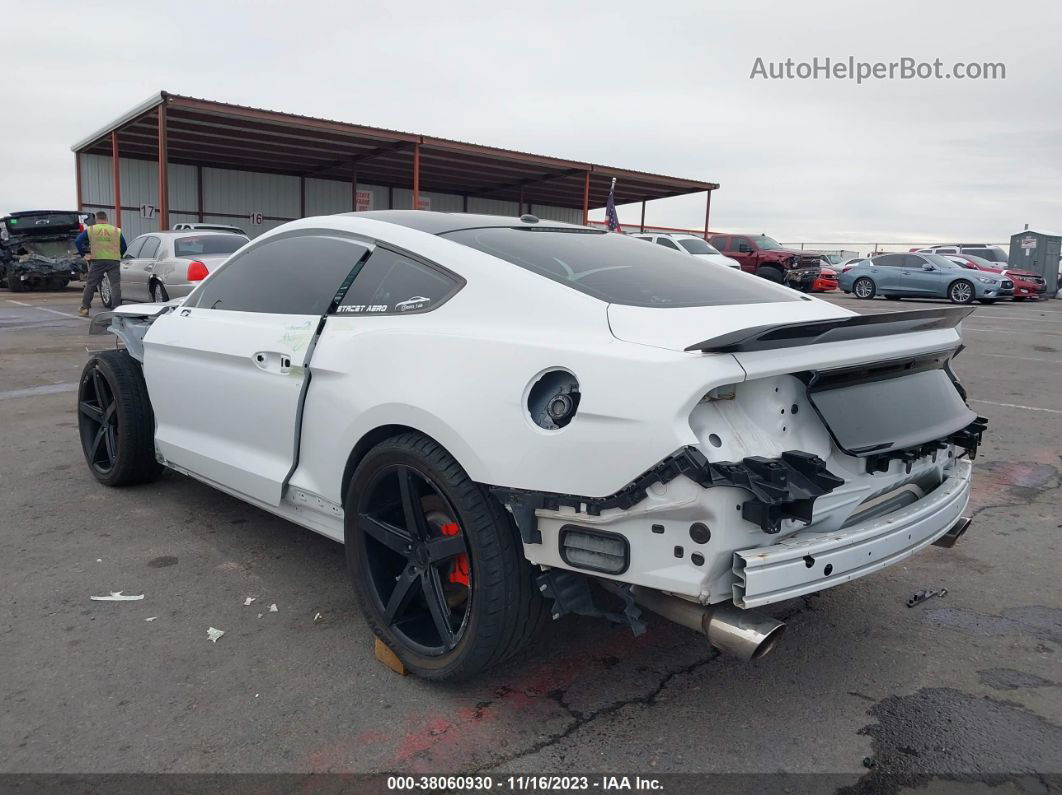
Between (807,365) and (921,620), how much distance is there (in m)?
1.48

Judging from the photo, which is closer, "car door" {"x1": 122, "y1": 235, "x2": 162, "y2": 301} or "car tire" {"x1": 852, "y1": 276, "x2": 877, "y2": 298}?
"car door" {"x1": 122, "y1": 235, "x2": 162, "y2": 301}

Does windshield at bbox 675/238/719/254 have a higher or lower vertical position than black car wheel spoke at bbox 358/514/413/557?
higher

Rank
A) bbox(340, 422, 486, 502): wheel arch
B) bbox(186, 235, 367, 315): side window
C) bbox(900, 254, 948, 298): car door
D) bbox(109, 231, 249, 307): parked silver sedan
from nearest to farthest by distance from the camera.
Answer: bbox(340, 422, 486, 502): wheel arch < bbox(186, 235, 367, 315): side window < bbox(109, 231, 249, 307): parked silver sedan < bbox(900, 254, 948, 298): car door

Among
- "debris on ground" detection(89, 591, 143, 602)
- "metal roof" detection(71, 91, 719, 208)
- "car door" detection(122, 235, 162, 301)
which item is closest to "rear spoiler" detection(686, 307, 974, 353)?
"debris on ground" detection(89, 591, 143, 602)

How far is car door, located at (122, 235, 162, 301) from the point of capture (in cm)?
1334

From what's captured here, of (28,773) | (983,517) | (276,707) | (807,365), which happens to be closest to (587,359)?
(807,365)

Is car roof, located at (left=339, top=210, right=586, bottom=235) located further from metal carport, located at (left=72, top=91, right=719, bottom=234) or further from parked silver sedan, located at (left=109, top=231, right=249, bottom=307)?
metal carport, located at (left=72, top=91, right=719, bottom=234)

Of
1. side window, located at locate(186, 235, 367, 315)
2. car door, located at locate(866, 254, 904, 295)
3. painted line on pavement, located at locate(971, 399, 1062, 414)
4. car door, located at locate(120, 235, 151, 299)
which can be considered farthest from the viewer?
car door, located at locate(866, 254, 904, 295)

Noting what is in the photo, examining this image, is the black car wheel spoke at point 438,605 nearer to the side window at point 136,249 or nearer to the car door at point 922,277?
the side window at point 136,249

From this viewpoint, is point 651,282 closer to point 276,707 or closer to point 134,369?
point 276,707

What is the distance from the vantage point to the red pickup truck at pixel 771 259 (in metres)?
23.2

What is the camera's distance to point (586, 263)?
293 cm

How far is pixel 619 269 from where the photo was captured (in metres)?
2.93

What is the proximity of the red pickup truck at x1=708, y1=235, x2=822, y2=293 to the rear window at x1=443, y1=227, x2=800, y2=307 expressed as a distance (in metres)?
20.7
